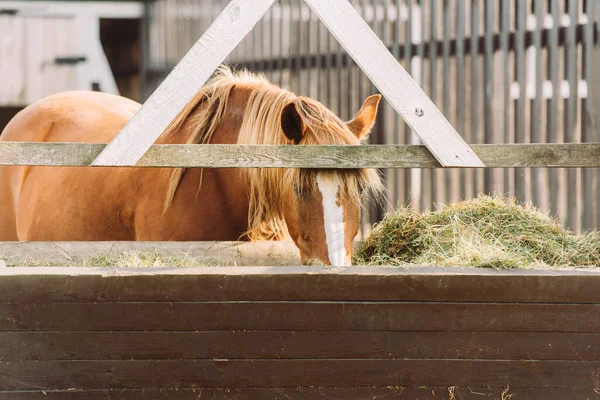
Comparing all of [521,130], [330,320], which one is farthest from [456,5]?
[330,320]

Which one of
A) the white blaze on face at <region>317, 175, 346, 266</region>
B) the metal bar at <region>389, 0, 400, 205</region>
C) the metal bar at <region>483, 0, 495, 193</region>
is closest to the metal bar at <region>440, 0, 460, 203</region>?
the metal bar at <region>483, 0, 495, 193</region>

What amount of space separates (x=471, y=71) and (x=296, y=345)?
4866mm

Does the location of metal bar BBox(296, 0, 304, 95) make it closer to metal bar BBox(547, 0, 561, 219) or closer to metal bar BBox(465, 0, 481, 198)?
metal bar BBox(465, 0, 481, 198)

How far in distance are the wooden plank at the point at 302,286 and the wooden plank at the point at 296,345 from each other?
98 mm

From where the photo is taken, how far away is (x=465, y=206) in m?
3.11

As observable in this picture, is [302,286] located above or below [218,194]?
below

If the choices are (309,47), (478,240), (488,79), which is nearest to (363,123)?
(478,240)

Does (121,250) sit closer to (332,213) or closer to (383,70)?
(332,213)

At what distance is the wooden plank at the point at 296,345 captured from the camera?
2191 mm

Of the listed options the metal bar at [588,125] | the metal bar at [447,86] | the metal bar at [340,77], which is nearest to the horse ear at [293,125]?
the metal bar at [588,125]

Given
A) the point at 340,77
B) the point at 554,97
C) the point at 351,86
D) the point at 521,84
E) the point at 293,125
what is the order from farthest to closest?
the point at 340,77, the point at 351,86, the point at 521,84, the point at 554,97, the point at 293,125

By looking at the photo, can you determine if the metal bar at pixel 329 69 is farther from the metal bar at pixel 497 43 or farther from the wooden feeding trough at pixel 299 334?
the wooden feeding trough at pixel 299 334

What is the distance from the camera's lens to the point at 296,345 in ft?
7.24

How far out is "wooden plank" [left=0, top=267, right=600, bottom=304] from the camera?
86.6 inches
